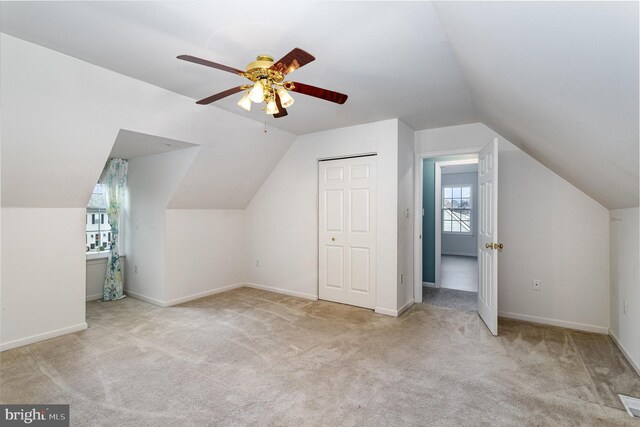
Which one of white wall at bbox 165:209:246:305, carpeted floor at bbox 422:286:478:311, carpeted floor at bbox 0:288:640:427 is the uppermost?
white wall at bbox 165:209:246:305

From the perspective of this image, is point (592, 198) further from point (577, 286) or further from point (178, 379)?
point (178, 379)

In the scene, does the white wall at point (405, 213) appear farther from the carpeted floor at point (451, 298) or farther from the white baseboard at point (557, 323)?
the white baseboard at point (557, 323)

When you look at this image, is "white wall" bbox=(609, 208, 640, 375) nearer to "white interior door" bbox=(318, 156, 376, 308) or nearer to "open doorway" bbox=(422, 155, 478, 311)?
"open doorway" bbox=(422, 155, 478, 311)

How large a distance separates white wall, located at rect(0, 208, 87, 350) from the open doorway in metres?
4.41

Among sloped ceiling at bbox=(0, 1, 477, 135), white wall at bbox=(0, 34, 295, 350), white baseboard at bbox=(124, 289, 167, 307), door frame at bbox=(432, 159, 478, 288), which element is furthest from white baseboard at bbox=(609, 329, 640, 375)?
white baseboard at bbox=(124, 289, 167, 307)

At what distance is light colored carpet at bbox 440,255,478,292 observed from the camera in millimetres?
5229

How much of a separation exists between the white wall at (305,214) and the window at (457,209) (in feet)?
19.1

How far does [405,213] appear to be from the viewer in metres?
4.08

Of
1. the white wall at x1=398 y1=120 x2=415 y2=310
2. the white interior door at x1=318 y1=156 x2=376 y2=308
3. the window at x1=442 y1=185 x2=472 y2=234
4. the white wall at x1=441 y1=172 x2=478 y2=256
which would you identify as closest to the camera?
the white wall at x1=398 y1=120 x2=415 y2=310

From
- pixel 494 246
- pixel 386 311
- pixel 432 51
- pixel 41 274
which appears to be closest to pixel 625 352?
pixel 494 246

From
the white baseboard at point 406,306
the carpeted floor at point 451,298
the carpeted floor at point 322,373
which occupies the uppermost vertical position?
the white baseboard at point 406,306

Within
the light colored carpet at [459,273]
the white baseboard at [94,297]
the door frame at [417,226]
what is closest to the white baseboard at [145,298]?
the white baseboard at [94,297]

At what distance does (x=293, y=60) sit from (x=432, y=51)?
1.10 metres

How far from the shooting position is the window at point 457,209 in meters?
8.65
